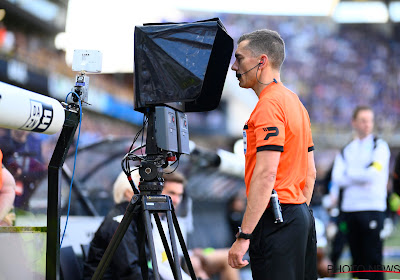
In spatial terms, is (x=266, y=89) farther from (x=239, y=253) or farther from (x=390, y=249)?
(x=390, y=249)

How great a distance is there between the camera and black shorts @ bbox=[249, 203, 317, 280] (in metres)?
2.46

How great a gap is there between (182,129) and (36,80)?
2.68m

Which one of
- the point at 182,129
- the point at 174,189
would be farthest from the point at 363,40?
the point at 182,129

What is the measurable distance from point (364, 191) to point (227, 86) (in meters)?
21.2

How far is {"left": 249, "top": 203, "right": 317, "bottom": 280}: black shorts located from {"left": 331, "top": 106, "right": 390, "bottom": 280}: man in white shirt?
9.38ft

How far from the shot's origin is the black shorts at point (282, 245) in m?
2.46

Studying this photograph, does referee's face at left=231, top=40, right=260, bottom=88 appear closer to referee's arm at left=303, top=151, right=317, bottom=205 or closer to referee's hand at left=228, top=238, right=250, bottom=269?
referee's arm at left=303, top=151, right=317, bottom=205

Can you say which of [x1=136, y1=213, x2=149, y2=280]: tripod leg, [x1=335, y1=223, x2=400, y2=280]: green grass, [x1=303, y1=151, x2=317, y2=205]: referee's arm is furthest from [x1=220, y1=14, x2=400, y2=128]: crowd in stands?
[x1=136, y1=213, x2=149, y2=280]: tripod leg

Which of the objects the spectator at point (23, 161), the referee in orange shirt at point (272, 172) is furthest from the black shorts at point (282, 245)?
the spectator at point (23, 161)

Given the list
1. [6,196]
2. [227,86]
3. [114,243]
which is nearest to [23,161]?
[6,196]

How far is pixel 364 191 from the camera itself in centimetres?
540

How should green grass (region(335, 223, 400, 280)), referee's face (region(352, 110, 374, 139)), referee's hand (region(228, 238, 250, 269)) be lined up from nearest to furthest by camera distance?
1. referee's hand (region(228, 238, 250, 269))
2. referee's face (region(352, 110, 374, 139))
3. green grass (region(335, 223, 400, 280))

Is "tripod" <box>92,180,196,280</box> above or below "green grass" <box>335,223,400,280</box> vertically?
above

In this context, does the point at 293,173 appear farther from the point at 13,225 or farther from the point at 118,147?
the point at 118,147
